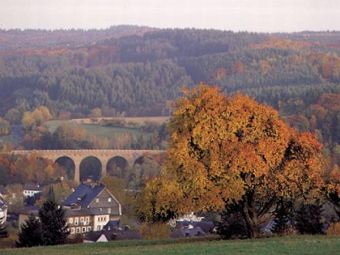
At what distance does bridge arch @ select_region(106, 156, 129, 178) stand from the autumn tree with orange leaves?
74.5m

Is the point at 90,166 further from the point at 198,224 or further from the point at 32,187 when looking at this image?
the point at 198,224

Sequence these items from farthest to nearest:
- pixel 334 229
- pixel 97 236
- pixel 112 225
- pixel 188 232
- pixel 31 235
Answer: pixel 112 225, pixel 188 232, pixel 97 236, pixel 31 235, pixel 334 229

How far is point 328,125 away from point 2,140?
45.2m

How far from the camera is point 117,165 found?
11550 cm

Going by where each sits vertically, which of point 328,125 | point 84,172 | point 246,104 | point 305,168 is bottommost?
point 84,172

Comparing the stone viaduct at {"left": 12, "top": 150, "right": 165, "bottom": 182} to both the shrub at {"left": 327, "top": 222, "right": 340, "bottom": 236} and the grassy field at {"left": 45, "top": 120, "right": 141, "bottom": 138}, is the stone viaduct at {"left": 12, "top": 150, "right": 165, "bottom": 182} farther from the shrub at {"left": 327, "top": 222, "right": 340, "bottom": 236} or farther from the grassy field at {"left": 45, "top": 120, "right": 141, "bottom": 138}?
the shrub at {"left": 327, "top": 222, "right": 340, "bottom": 236}

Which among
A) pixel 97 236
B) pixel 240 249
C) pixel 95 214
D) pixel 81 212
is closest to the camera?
pixel 240 249

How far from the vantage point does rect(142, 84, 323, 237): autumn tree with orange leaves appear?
1177 inches

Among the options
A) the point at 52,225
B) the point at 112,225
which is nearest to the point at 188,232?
the point at 112,225

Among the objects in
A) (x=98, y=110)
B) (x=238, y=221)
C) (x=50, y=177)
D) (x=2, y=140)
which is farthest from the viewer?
(x=98, y=110)

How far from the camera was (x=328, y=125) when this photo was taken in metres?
102

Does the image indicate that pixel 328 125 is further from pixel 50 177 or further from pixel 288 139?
pixel 288 139

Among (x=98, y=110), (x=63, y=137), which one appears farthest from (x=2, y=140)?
(x=98, y=110)

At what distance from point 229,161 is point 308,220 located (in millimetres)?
5124
